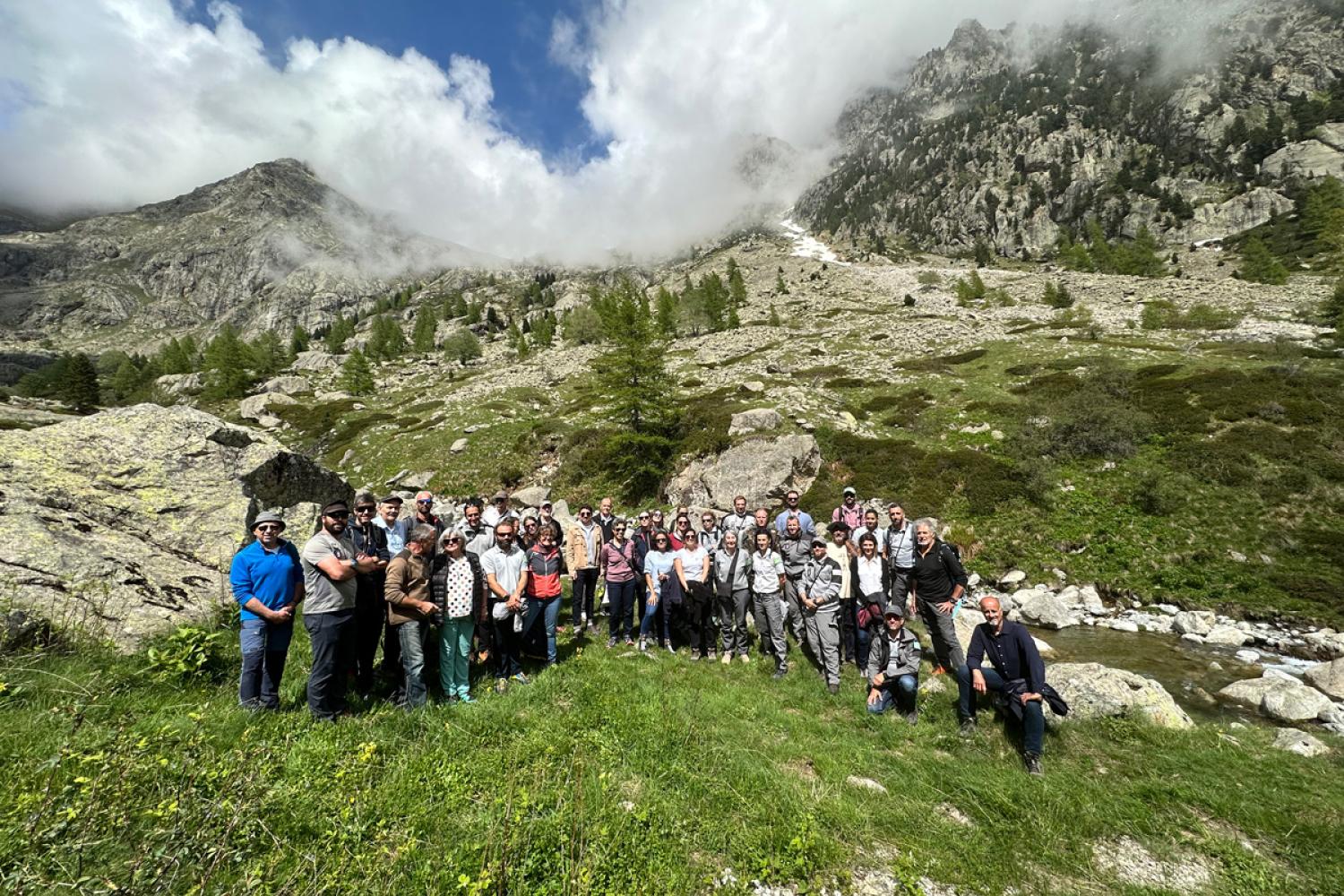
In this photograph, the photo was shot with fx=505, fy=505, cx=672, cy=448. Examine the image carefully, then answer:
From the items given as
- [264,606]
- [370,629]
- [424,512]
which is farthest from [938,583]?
[264,606]

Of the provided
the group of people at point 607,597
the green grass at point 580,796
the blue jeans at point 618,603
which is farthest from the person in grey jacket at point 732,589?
the green grass at point 580,796

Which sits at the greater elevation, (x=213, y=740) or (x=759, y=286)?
(x=759, y=286)

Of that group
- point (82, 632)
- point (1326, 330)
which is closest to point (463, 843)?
point (82, 632)

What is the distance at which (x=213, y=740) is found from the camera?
503 centimetres

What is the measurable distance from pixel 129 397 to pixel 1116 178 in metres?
244

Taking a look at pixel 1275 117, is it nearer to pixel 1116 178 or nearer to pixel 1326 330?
pixel 1116 178

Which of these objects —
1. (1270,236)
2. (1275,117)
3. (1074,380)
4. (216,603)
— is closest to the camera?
(216,603)

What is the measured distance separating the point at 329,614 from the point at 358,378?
7519cm

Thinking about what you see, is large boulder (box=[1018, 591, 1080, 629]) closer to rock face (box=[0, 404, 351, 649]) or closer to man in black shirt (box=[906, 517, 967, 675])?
man in black shirt (box=[906, 517, 967, 675])

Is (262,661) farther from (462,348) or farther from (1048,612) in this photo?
(462,348)

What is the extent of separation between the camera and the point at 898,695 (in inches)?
354

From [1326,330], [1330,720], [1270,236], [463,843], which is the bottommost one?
[1330,720]

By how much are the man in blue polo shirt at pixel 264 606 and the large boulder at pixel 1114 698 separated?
1147 cm

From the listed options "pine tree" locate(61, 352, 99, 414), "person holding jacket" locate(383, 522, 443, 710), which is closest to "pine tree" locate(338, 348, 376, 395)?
"pine tree" locate(61, 352, 99, 414)
